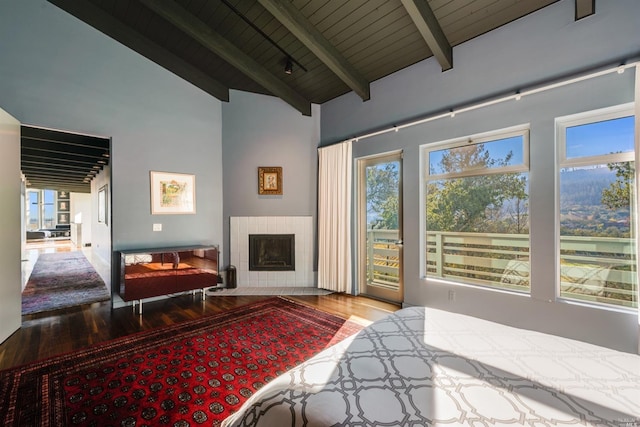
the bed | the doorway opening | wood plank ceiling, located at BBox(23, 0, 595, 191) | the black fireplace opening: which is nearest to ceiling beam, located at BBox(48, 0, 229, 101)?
wood plank ceiling, located at BBox(23, 0, 595, 191)

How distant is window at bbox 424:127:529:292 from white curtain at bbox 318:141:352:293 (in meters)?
1.19

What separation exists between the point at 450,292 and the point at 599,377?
2156mm

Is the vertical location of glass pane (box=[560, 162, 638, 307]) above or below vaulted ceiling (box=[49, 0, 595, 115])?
below

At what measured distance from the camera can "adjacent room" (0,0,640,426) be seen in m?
1.20

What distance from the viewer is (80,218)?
11648 millimetres

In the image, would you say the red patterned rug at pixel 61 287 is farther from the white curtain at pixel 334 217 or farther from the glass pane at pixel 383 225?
the glass pane at pixel 383 225

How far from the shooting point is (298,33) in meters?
3.02

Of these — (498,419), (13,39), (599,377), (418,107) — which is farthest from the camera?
(418,107)

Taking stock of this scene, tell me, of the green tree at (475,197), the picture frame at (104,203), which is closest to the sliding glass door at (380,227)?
the green tree at (475,197)

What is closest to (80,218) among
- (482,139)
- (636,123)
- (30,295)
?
(30,295)

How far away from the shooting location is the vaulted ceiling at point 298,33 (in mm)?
2783

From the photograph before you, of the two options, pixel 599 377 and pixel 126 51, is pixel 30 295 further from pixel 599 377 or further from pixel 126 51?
A: pixel 599 377

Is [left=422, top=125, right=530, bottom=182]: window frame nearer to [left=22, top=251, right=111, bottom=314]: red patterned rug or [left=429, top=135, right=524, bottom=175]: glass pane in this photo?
[left=429, top=135, right=524, bottom=175]: glass pane

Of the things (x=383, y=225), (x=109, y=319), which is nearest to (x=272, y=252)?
(x=383, y=225)
